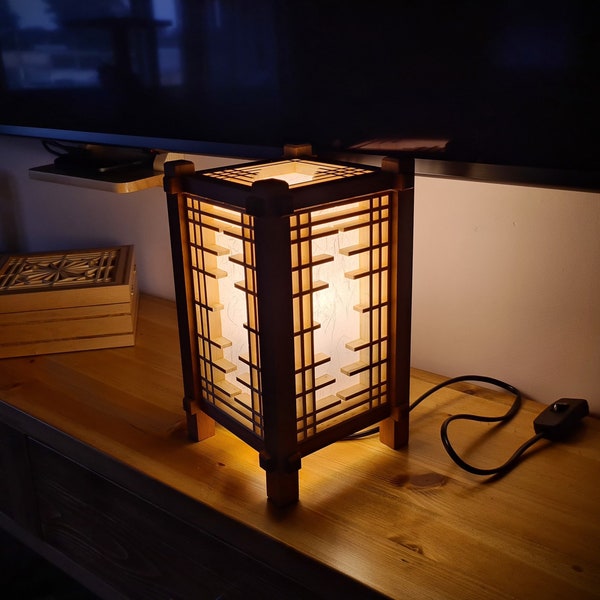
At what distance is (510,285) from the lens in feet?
3.27

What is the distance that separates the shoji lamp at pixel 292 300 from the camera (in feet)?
2.36

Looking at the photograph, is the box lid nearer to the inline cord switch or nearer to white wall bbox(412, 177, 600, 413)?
white wall bbox(412, 177, 600, 413)

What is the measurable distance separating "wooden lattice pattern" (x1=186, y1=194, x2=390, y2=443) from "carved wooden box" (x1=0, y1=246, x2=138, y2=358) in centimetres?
40

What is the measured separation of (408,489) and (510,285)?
35 centimetres

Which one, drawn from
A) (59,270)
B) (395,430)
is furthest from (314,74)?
(59,270)

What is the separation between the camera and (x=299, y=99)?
3.29 feet

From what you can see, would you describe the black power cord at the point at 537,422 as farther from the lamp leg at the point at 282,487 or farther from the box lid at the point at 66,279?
the box lid at the point at 66,279

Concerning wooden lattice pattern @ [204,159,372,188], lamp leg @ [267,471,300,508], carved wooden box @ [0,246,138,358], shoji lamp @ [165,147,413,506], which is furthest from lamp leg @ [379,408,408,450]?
carved wooden box @ [0,246,138,358]

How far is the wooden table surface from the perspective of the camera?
0.68m

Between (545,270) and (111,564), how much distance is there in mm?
739

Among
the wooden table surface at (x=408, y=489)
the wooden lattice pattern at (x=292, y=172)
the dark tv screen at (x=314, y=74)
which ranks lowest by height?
the wooden table surface at (x=408, y=489)

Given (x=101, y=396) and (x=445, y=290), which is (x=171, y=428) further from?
(x=445, y=290)

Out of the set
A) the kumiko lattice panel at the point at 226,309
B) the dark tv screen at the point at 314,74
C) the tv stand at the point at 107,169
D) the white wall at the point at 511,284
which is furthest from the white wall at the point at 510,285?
the tv stand at the point at 107,169

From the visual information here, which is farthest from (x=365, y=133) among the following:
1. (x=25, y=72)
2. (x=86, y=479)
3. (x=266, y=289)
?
(x=25, y=72)
